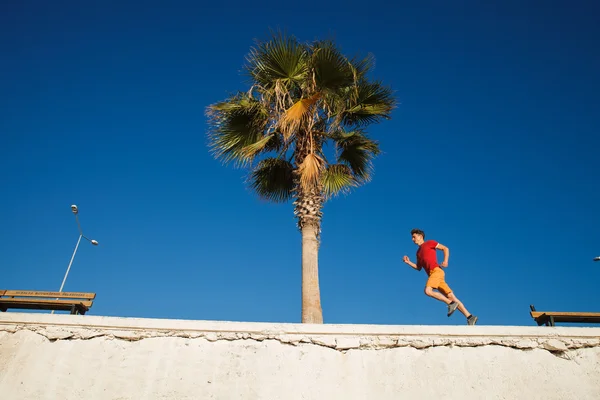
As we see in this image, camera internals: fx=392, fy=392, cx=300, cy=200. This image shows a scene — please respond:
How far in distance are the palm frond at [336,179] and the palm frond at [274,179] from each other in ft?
2.13

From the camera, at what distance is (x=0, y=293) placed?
4605mm

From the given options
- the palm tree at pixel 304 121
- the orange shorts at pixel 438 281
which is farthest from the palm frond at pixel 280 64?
the orange shorts at pixel 438 281

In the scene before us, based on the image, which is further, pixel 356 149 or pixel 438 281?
pixel 356 149

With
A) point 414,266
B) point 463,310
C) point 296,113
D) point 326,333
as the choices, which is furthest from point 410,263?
point 296,113

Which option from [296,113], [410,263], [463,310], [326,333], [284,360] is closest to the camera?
[284,360]

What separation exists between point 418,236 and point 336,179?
2.26 meters

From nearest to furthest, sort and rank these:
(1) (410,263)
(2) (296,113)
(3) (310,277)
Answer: (1) (410,263)
(3) (310,277)
(2) (296,113)

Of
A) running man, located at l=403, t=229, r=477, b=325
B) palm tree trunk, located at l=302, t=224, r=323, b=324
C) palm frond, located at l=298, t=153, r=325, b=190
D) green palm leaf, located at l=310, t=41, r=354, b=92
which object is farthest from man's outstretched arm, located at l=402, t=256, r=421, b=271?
green palm leaf, located at l=310, t=41, r=354, b=92

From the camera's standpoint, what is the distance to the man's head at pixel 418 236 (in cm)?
518

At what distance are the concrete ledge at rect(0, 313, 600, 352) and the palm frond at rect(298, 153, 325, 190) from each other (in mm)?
3175

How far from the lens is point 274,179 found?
24.0ft

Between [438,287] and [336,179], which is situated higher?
[336,179]

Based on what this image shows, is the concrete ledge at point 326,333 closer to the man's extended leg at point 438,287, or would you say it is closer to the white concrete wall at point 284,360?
the white concrete wall at point 284,360

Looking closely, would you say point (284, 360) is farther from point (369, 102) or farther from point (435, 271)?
point (369, 102)
